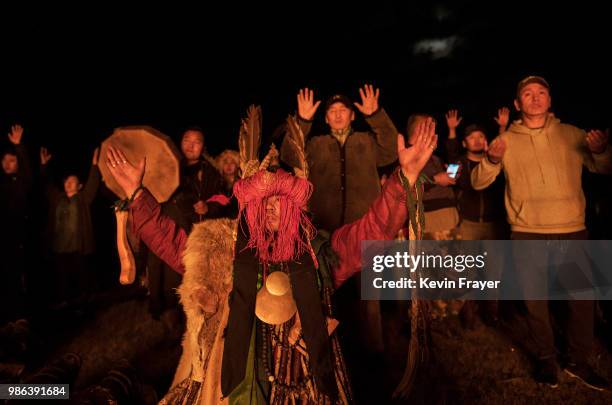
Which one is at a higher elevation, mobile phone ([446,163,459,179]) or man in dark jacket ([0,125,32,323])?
mobile phone ([446,163,459,179])

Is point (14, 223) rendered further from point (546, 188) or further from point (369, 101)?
point (546, 188)

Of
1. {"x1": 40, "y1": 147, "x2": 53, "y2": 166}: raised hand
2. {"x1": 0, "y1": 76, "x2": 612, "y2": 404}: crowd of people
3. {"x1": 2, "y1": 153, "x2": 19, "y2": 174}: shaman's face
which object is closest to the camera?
{"x1": 0, "y1": 76, "x2": 612, "y2": 404}: crowd of people

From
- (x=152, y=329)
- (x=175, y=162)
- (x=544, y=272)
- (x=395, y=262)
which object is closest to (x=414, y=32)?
(x=395, y=262)

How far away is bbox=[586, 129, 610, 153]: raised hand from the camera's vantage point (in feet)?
9.82

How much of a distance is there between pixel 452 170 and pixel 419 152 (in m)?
3.00

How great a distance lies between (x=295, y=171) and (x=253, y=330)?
93cm

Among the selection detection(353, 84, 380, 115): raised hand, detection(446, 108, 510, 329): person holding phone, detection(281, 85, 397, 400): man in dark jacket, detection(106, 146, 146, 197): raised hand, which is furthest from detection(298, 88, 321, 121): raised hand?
detection(446, 108, 510, 329): person holding phone

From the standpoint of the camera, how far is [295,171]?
94.6 inches

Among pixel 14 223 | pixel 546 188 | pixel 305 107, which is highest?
pixel 305 107

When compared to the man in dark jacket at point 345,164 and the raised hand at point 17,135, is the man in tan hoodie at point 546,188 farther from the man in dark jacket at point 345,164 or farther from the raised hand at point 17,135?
the raised hand at point 17,135

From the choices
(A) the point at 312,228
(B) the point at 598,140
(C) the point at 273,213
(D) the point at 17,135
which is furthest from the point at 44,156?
(B) the point at 598,140

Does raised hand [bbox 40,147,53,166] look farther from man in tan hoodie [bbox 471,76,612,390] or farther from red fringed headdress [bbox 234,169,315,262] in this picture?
man in tan hoodie [bbox 471,76,612,390]

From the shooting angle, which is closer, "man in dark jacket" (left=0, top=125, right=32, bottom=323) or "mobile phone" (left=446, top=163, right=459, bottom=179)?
"mobile phone" (left=446, top=163, right=459, bottom=179)

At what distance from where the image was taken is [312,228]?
2.22 metres
